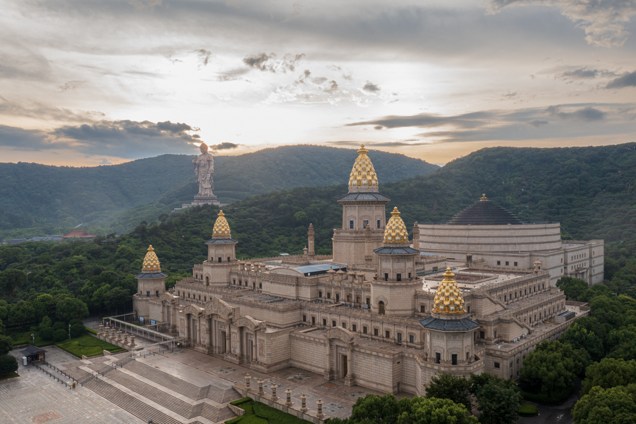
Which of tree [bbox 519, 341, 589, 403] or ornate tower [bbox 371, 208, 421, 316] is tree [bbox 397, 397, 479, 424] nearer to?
tree [bbox 519, 341, 589, 403]

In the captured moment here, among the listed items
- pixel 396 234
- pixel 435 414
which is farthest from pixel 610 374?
pixel 396 234

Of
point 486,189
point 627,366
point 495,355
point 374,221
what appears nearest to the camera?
point 627,366

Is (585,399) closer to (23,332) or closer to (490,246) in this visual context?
(490,246)

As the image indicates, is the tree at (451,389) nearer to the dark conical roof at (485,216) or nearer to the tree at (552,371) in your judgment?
the tree at (552,371)

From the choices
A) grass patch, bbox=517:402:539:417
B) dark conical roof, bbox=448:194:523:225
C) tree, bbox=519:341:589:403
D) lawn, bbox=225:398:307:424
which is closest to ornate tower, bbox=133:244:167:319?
lawn, bbox=225:398:307:424

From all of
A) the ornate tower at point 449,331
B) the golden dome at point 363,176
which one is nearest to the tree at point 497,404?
the ornate tower at point 449,331

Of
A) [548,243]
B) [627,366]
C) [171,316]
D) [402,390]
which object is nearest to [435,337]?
[402,390]
